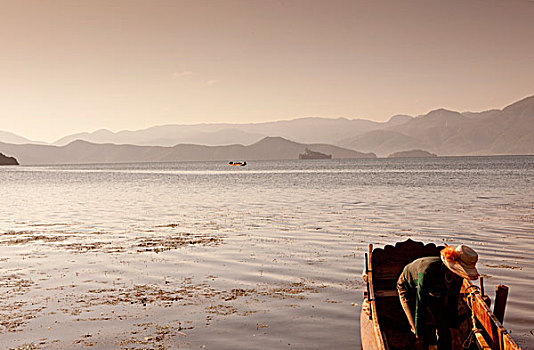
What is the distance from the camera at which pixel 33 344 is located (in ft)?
34.6

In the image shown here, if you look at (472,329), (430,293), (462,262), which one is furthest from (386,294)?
(462,262)

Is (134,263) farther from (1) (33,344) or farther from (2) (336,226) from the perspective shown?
(2) (336,226)

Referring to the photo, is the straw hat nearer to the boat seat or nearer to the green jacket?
the green jacket

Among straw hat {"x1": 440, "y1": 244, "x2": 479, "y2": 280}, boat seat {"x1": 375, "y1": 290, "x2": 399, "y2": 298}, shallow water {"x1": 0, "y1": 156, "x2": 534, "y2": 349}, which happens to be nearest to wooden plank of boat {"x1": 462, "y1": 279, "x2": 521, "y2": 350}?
straw hat {"x1": 440, "y1": 244, "x2": 479, "y2": 280}

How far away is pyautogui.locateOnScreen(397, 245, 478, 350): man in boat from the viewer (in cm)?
748

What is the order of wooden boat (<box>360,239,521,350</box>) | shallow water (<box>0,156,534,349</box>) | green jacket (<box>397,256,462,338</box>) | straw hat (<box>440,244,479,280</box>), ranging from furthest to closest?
shallow water (<box>0,156,534,349</box>), wooden boat (<box>360,239,521,350</box>), green jacket (<box>397,256,462,338</box>), straw hat (<box>440,244,479,280</box>)

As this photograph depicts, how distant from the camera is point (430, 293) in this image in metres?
7.84

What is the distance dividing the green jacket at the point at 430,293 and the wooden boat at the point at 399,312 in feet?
1.62

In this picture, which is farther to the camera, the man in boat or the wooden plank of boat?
the man in boat

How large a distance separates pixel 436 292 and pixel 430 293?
0.29 ft

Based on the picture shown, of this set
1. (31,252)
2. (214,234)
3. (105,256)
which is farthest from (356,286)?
(31,252)

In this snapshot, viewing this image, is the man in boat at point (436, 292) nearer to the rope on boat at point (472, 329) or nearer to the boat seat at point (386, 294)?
the rope on boat at point (472, 329)

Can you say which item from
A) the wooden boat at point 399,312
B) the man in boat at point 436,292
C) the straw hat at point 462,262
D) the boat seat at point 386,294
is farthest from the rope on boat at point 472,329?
the boat seat at point 386,294

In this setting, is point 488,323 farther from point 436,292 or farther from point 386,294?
point 386,294
